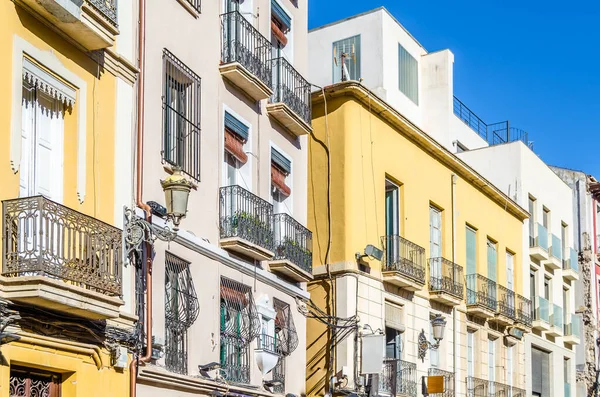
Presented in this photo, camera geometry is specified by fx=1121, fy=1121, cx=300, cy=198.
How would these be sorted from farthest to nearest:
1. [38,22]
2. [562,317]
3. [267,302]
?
1. [562,317]
2. [267,302]
3. [38,22]

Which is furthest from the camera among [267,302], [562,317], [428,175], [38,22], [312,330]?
[562,317]

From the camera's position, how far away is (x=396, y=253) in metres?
22.4

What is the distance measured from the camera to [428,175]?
24.9 metres

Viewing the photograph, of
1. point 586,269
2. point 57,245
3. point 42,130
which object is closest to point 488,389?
point 586,269

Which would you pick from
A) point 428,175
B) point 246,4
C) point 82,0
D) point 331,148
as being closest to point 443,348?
point 428,175

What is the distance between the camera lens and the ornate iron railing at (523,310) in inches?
1148

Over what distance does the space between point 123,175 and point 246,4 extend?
18.5ft

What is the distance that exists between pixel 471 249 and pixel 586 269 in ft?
40.3

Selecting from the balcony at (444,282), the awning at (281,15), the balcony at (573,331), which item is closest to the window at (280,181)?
the awning at (281,15)

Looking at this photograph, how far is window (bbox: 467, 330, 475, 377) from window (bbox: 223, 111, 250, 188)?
1084 centimetres

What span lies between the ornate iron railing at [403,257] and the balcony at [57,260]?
10.3 metres

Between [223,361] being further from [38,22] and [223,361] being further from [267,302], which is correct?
[38,22]

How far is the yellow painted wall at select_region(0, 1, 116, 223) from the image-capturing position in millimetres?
11617

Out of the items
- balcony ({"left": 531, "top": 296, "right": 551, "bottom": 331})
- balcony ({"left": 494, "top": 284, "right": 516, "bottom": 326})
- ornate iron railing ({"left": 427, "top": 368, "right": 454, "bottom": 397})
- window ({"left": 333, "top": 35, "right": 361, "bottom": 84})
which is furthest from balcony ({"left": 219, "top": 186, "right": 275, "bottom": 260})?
balcony ({"left": 531, "top": 296, "right": 551, "bottom": 331})
